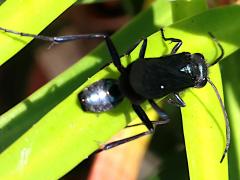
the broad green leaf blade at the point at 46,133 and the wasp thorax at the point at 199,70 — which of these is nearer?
the broad green leaf blade at the point at 46,133

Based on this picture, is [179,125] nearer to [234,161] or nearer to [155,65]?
[234,161]

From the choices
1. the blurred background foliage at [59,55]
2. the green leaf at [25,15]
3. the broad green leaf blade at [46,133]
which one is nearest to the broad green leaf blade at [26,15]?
the green leaf at [25,15]

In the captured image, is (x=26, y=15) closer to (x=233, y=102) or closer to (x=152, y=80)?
(x=152, y=80)

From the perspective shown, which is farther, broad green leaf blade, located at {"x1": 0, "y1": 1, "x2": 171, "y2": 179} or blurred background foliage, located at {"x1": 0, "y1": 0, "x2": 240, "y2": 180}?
blurred background foliage, located at {"x1": 0, "y1": 0, "x2": 240, "y2": 180}

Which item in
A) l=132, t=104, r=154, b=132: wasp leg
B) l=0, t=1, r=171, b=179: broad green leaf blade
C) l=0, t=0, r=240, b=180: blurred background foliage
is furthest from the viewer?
l=0, t=0, r=240, b=180: blurred background foliage

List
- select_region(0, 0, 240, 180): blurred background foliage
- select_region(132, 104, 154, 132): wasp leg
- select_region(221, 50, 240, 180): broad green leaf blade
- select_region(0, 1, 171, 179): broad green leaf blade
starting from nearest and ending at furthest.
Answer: select_region(0, 1, 171, 179): broad green leaf blade, select_region(132, 104, 154, 132): wasp leg, select_region(221, 50, 240, 180): broad green leaf blade, select_region(0, 0, 240, 180): blurred background foliage

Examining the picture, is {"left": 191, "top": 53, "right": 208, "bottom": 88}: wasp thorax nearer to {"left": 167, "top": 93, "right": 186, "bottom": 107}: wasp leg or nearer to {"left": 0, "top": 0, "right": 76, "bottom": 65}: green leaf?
{"left": 167, "top": 93, "right": 186, "bottom": 107}: wasp leg

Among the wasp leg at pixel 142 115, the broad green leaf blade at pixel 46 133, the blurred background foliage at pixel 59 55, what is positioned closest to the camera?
the broad green leaf blade at pixel 46 133

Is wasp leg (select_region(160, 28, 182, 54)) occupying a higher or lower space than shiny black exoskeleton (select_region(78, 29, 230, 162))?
higher

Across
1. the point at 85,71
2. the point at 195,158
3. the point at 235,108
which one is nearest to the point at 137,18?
the point at 85,71

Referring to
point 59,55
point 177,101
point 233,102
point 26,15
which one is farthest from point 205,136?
point 59,55

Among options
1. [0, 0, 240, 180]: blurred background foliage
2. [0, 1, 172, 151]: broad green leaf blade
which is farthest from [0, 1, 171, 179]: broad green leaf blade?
[0, 0, 240, 180]: blurred background foliage

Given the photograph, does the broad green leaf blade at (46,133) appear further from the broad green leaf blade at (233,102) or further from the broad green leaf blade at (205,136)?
the broad green leaf blade at (233,102)

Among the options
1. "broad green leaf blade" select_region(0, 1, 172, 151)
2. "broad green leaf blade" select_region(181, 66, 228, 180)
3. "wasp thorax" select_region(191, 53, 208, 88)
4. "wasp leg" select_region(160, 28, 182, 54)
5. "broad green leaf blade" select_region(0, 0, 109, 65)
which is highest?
"broad green leaf blade" select_region(0, 0, 109, 65)
